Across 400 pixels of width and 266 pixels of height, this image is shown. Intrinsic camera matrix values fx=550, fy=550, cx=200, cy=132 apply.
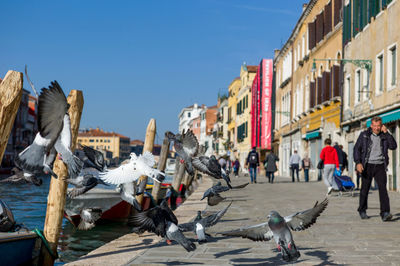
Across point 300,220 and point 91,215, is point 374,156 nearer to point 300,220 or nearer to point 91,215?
point 300,220

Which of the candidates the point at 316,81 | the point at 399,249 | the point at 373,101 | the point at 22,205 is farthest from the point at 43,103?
the point at 316,81

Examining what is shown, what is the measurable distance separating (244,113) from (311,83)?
3202 centimetres

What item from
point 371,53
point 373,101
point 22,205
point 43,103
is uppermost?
point 371,53

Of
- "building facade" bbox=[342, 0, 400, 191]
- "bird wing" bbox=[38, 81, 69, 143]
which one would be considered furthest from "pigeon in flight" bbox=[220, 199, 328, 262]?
"building facade" bbox=[342, 0, 400, 191]

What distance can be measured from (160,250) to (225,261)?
94 centimetres

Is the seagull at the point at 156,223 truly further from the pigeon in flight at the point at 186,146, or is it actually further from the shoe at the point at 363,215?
the shoe at the point at 363,215

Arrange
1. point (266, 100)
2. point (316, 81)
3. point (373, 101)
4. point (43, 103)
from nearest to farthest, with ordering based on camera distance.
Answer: point (43, 103)
point (373, 101)
point (316, 81)
point (266, 100)

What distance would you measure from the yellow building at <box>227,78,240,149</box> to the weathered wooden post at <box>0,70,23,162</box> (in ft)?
207

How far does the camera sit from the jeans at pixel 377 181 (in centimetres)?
876

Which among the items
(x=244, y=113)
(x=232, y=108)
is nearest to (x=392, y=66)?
(x=244, y=113)

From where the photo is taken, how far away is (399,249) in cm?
604

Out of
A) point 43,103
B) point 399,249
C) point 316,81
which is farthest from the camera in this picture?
point 316,81

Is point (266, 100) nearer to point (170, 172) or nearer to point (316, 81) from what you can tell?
point (170, 172)

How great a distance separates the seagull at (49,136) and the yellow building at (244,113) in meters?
52.9
